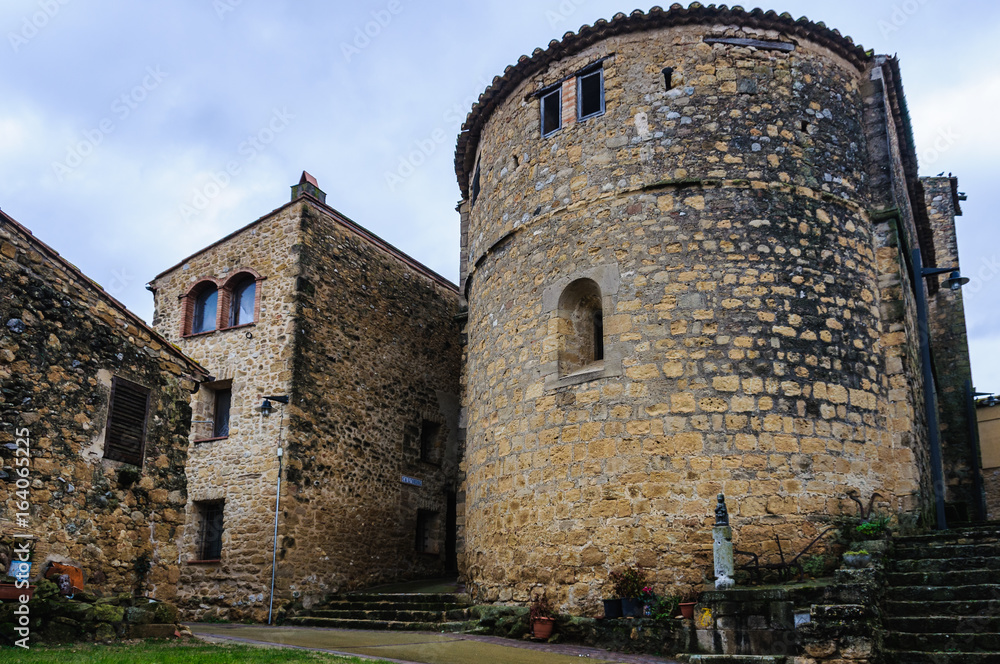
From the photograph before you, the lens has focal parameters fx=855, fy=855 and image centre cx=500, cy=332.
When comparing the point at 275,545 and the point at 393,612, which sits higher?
the point at 275,545

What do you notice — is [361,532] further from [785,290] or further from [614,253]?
[785,290]

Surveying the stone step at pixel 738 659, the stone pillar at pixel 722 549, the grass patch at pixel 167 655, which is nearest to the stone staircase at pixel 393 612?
the grass patch at pixel 167 655

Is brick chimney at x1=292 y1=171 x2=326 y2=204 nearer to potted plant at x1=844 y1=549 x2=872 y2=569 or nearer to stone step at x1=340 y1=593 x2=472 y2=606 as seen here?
stone step at x1=340 y1=593 x2=472 y2=606

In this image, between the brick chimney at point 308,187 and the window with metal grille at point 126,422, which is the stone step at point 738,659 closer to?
the window with metal grille at point 126,422

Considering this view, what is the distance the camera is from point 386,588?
54.4 ft

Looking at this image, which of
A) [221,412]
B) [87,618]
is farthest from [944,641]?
[221,412]

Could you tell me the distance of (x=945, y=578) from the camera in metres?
8.92

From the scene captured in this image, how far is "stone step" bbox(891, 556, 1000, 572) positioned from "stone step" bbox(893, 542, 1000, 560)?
0.50ft

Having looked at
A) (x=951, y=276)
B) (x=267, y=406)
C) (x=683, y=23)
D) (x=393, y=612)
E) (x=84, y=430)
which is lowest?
(x=393, y=612)

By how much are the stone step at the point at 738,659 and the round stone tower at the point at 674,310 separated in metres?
2.17

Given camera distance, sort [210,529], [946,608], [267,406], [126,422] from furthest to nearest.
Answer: [210,529], [267,406], [126,422], [946,608]

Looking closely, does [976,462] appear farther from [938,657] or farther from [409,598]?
[409,598]

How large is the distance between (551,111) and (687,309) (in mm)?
4172

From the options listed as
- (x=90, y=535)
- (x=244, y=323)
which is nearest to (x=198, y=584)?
(x=244, y=323)
